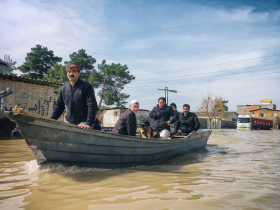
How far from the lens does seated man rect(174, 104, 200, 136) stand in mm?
8258

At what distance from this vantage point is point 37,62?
111 ft

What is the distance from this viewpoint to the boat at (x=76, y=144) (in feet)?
11.9

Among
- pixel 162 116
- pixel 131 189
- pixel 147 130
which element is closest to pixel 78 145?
pixel 131 189

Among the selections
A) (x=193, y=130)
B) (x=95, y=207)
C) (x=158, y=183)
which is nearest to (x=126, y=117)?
(x=158, y=183)

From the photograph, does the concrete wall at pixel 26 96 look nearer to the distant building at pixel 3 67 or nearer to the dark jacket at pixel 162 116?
the distant building at pixel 3 67

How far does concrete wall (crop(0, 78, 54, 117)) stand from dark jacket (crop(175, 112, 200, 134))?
10.7 metres

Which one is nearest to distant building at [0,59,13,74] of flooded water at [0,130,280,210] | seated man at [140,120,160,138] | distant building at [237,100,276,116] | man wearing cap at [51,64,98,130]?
flooded water at [0,130,280,210]

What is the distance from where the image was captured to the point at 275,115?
48688 mm

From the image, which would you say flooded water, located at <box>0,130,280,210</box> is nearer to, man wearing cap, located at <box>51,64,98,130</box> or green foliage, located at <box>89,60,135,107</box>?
man wearing cap, located at <box>51,64,98,130</box>

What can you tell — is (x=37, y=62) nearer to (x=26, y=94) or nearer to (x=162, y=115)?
(x=26, y=94)

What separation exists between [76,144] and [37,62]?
3421 cm

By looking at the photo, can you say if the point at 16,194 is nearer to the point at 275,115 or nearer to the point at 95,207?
the point at 95,207

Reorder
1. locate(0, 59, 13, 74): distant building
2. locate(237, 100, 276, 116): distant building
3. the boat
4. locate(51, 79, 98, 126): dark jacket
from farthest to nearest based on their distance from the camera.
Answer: locate(237, 100, 276, 116): distant building → locate(0, 59, 13, 74): distant building → locate(51, 79, 98, 126): dark jacket → the boat

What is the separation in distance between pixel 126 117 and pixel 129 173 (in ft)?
4.01
